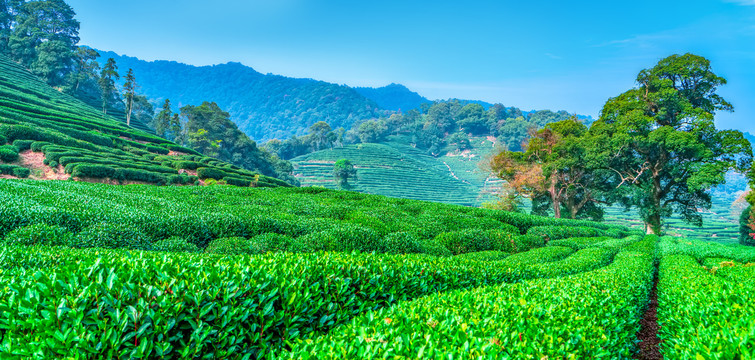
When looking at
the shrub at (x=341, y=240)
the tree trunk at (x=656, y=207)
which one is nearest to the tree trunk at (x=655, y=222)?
the tree trunk at (x=656, y=207)

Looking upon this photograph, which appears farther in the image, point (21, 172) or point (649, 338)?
point (21, 172)

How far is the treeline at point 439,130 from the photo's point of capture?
118 metres

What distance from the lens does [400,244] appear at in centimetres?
1159

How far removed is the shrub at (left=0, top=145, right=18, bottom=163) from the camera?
23814mm

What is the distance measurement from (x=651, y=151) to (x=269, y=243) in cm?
3136

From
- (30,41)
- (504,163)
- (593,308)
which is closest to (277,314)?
(593,308)

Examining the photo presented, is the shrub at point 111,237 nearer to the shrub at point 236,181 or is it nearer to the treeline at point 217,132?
the shrub at point 236,181

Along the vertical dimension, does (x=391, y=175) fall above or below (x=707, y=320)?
above

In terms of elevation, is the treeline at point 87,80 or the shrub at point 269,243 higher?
the treeline at point 87,80

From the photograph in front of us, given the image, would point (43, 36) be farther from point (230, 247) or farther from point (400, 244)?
point (400, 244)

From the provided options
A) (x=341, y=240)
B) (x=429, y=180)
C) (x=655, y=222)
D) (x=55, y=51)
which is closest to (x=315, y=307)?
(x=341, y=240)

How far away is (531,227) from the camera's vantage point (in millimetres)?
18578

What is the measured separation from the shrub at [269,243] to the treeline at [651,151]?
27.9 meters

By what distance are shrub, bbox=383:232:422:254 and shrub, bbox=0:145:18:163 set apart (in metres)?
29.0
